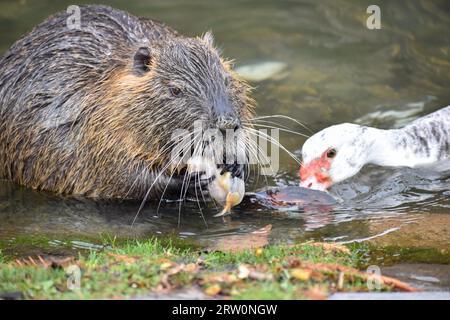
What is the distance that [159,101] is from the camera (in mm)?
6234

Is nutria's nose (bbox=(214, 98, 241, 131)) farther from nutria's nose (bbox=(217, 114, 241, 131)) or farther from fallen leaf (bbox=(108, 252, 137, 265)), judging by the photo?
fallen leaf (bbox=(108, 252, 137, 265))

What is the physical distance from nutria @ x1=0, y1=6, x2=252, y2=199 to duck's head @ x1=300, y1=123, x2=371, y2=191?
605 mm

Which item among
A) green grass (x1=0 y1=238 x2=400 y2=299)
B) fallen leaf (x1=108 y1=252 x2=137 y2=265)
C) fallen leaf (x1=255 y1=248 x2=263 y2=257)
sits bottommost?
green grass (x1=0 y1=238 x2=400 y2=299)

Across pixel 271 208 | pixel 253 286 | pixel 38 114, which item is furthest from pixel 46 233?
pixel 253 286

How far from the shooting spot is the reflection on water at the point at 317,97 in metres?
5.99

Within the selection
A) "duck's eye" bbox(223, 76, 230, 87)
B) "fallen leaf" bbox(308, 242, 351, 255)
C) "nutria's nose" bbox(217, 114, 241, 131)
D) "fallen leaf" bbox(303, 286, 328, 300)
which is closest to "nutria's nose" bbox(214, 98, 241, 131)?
"nutria's nose" bbox(217, 114, 241, 131)

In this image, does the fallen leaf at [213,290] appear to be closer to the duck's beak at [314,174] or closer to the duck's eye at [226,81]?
the duck's eye at [226,81]

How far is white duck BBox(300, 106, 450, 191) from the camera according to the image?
268 inches

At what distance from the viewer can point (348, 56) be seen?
9570 millimetres

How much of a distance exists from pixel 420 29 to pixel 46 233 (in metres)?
5.76

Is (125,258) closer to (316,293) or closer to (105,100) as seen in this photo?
(316,293)

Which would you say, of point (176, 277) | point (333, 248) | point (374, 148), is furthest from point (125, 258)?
point (374, 148)

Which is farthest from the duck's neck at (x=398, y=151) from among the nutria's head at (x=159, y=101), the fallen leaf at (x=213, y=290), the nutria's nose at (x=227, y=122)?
the fallen leaf at (x=213, y=290)

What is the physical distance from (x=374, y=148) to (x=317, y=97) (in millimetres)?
1670
